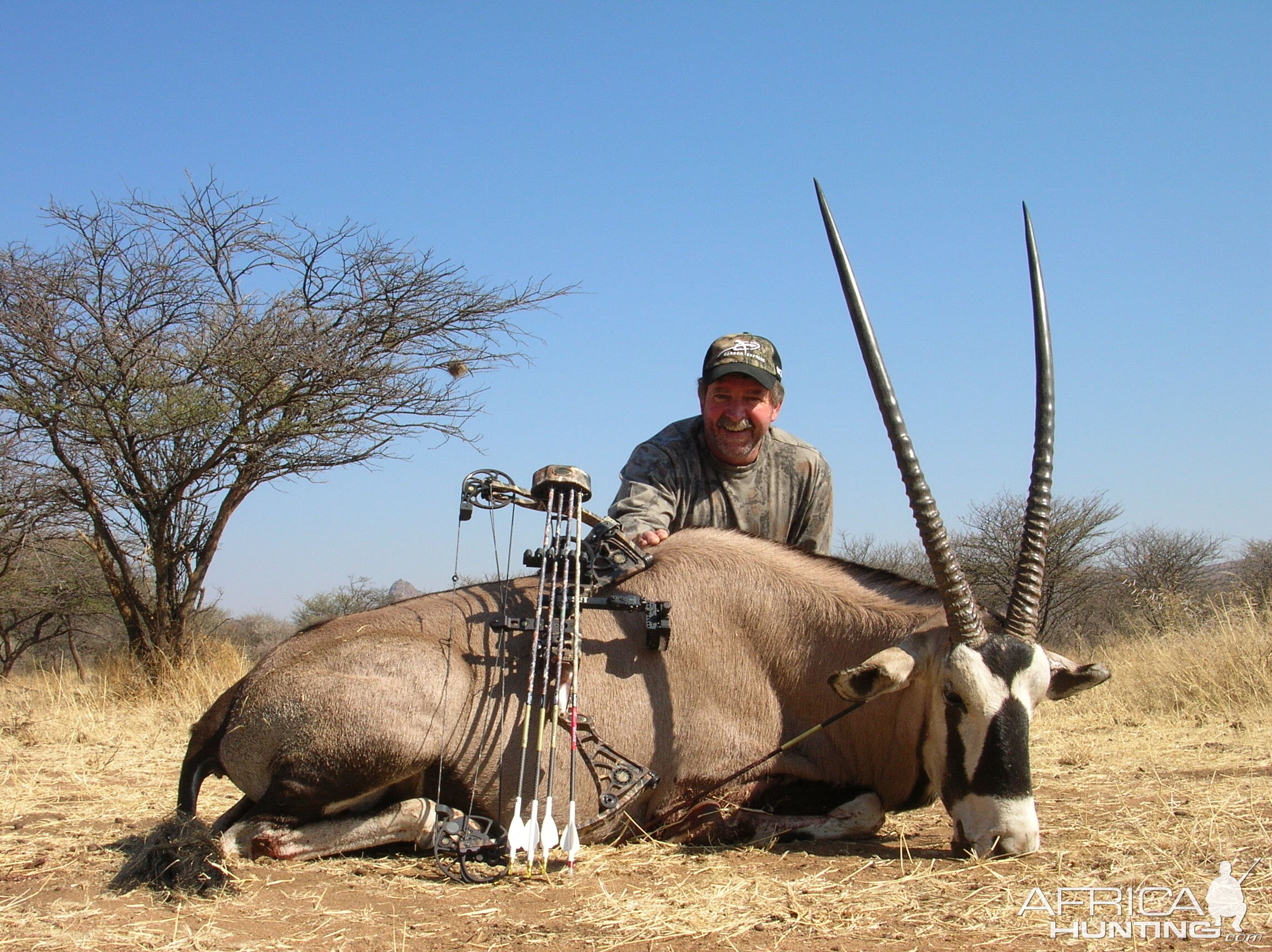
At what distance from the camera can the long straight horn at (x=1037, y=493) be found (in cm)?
366

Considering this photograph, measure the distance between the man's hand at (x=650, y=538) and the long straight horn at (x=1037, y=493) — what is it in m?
1.45

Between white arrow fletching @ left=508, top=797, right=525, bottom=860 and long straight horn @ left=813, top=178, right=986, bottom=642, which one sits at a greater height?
long straight horn @ left=813, top=178, right=986, bottom=642

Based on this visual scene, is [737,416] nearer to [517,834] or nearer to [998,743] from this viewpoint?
[998,743]

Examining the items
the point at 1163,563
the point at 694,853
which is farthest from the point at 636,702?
the point at 1163,563

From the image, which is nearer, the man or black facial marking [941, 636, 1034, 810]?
black facial marking [941, 636, 1034, 810]

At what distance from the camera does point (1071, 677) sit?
3703mm

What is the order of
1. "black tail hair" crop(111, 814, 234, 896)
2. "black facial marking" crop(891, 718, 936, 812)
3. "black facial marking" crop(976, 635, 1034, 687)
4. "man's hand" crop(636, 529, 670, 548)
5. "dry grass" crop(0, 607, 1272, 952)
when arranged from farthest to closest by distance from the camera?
"man's hand" crop(636, 529, 670, 548)
"black facial marking" crop(891, 718, 936, 812)
"black facial marking" crop(976, 635, 1034, 687)
"black tail hair" crop(111, 814, 234, 896)
"dry grass" crop(0, 607, 1272, 952)

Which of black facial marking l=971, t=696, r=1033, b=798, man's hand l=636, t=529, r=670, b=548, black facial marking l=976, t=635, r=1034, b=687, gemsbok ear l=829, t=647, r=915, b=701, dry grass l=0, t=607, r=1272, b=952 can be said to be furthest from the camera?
man's hand l=636, t=529, r=670, b=548

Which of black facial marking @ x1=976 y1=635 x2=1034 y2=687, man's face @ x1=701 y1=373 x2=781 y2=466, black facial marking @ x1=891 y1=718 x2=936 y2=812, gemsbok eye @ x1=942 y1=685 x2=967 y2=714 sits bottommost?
black facial marking @ x1=891 y1=718 x2=936 y2=812

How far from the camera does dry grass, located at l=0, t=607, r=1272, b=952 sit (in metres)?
2.76

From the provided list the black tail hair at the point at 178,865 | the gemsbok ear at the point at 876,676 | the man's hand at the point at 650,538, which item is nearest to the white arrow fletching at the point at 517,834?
the black tail hair at the point at 178,865

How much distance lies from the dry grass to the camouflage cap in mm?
2169

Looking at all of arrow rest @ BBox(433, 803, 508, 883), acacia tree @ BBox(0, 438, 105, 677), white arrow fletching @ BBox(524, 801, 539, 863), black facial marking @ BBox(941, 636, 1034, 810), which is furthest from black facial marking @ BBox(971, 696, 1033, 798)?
acacia tree @ BBox(0, 438, 105, 677)

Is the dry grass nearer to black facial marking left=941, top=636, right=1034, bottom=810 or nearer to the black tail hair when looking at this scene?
the black tail hair
